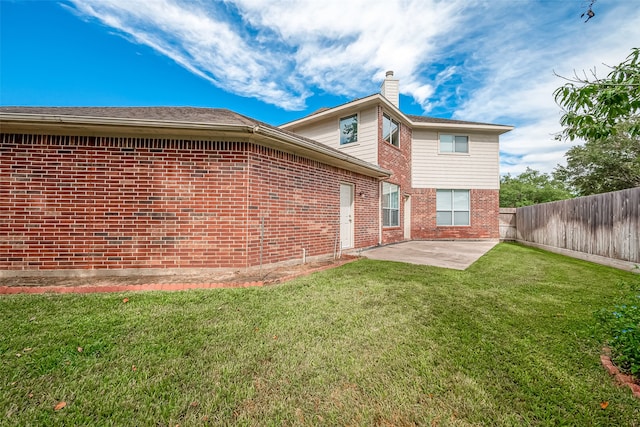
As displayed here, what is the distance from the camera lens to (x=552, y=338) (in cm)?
261

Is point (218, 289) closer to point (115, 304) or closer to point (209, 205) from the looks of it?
point (115, 304)

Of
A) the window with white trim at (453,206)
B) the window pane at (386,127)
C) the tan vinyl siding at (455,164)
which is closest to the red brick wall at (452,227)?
the window with white trim at (453,206)

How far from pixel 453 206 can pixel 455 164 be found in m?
2.14

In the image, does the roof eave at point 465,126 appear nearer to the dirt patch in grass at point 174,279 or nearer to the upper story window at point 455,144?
the upper story window at point 455,144

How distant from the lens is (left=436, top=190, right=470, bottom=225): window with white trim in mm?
12398

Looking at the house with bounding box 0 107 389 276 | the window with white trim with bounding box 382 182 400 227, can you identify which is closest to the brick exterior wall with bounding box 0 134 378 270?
the house with bounding box 0 107 389 276

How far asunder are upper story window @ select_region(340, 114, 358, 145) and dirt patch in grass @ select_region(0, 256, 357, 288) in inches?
285

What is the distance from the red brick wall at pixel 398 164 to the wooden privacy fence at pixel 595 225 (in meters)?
5.31

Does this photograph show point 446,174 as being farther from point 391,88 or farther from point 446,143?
point 391,88

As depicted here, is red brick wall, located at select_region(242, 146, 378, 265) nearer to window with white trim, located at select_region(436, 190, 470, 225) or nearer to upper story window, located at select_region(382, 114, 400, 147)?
upper story window, located at select_region(382, 114, 400, 147)

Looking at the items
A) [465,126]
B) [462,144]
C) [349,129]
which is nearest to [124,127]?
[349,129]

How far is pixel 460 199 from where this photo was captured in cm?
1247

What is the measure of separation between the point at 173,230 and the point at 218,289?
168 centimetres

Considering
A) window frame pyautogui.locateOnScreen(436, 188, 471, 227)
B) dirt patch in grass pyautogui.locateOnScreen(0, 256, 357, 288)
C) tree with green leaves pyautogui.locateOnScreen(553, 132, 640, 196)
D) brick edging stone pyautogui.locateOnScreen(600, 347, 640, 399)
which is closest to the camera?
brick edging stone pyautogui.locateOnScreen(600, 347, 640, 399)
